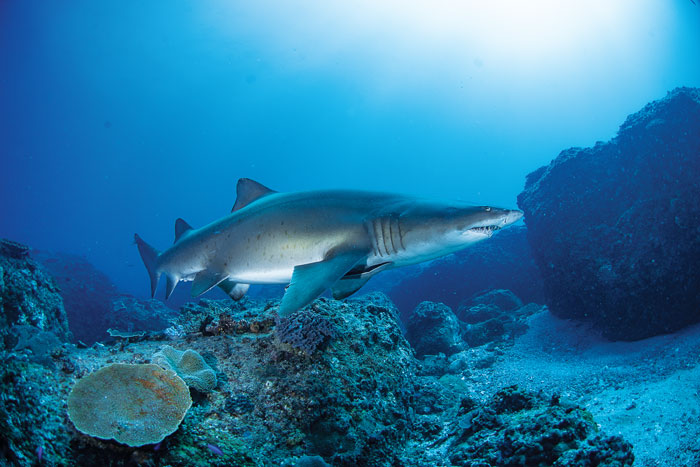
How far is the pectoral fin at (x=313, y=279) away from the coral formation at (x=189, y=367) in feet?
3.90

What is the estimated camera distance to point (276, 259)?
3.80m

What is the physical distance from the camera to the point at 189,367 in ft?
11.4

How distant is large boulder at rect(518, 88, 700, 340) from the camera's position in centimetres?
735

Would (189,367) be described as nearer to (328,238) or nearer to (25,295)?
(328,238)

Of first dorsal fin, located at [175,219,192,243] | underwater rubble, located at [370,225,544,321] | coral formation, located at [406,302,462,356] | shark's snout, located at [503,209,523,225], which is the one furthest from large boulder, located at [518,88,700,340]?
first dorsal fin, located at [175,219,192,243]

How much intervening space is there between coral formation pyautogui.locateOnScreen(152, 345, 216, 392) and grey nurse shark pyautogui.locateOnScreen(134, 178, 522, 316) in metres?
0.81

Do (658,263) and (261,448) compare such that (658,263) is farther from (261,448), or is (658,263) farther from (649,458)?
(261,448)

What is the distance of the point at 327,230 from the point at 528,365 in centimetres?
640

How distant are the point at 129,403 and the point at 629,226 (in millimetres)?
10644

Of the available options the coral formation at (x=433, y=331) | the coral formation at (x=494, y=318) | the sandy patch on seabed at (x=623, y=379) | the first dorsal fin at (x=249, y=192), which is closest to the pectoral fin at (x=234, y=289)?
the first dorsal fin at (x=249, y=192)

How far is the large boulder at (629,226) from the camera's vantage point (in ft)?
24.1

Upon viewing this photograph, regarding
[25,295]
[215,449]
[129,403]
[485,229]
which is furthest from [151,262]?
[485,229]

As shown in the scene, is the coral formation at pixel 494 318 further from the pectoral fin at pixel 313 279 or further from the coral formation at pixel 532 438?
the pectoral fin at pixel 313 279

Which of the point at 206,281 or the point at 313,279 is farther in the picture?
the point at 206,281
